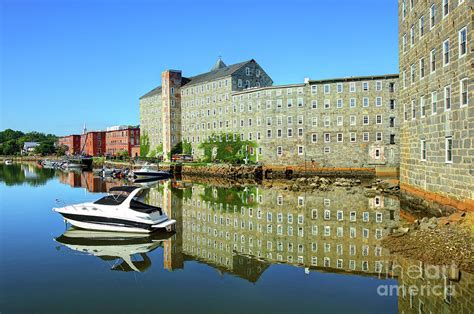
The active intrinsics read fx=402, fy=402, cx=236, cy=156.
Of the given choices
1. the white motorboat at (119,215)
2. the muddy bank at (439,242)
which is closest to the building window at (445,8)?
the muddy bank at (439,242)

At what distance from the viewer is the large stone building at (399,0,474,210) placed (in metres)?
20.5

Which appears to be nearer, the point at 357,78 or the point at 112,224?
the point at 112,224

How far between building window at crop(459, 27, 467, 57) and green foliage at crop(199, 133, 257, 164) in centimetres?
5475

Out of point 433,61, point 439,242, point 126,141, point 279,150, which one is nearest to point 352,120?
point 279,150

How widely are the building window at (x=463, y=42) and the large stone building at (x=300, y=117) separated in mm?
44212

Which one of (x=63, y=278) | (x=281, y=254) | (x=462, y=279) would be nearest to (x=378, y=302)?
(x=462, y=279)

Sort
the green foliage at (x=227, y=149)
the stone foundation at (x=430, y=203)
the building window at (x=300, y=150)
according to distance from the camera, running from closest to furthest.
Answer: the stone foundation at (x=430, y=203) < the building window at (x=300, y=150) < the green foliage at (x=227, y=149)

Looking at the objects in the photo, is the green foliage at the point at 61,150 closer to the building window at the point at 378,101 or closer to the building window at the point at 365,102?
the building window at the point at 365,102

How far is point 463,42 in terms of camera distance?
21.0 meters

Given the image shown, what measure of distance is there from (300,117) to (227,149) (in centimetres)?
1729

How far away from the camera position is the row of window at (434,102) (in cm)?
2075

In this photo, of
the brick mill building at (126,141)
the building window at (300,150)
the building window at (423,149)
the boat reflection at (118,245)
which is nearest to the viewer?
the boat reflection at (118,245)

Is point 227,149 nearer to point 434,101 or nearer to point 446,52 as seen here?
point 434,101

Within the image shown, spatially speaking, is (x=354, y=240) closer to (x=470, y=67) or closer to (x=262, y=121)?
(x=470, y=67)
